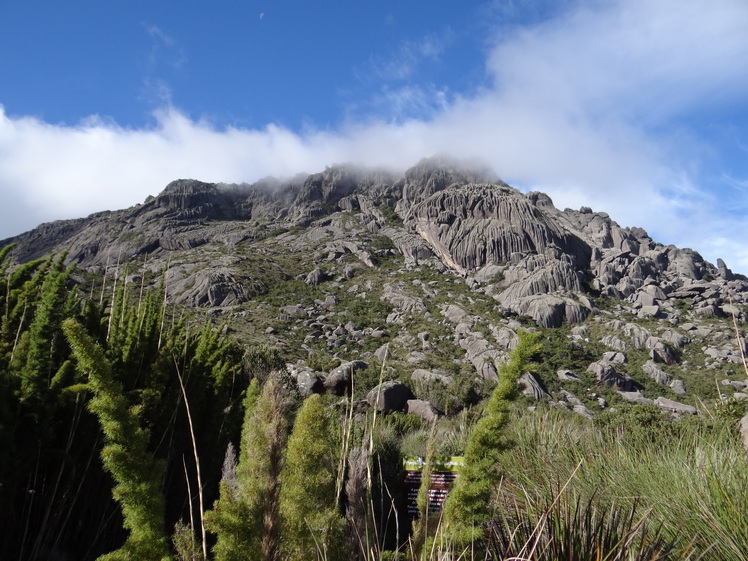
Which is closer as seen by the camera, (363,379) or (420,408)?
(420,408)

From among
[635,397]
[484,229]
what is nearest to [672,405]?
[635,397]

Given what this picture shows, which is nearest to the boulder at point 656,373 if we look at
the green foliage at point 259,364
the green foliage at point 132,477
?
the green foliage at point 259,364

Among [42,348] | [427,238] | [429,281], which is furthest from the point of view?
[427,238]

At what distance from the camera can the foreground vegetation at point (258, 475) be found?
1614mm

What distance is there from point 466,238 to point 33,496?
93.4 m

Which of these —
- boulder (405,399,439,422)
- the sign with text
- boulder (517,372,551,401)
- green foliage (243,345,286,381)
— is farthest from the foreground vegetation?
boulder (517,372,551,401)

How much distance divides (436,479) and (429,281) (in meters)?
76.1

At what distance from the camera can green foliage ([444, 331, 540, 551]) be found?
8.01ft

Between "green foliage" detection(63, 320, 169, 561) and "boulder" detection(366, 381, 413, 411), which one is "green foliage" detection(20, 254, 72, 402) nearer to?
"green foliage" detection(63, 320, 169, 561)

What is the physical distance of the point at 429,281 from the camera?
8000 cm

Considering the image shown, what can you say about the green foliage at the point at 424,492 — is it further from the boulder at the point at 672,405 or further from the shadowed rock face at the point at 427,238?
the shadowed rock face at the point at 427,238

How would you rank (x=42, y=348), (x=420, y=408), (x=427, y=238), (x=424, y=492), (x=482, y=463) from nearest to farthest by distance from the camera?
(x=424, y=492)
(x=482, y=463)
(x=42, y=348)
(x=420, y=408)
(x=427, y=238)

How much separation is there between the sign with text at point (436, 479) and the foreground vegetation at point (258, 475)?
1.32ft

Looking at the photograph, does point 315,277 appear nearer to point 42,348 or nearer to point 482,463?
point 42,348
